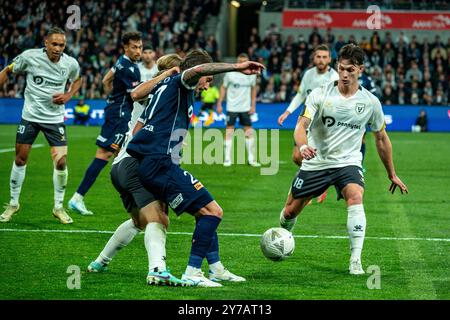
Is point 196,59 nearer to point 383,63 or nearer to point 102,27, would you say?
point 383,63

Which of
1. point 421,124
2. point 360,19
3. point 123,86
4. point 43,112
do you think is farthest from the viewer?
point 360,19

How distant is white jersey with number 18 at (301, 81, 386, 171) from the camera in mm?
8781

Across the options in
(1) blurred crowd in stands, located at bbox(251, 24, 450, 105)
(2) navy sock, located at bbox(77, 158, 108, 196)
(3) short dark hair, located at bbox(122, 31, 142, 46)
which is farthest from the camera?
(1) blurred crowd in stands, located at bbox(251, 24, 450, 105)

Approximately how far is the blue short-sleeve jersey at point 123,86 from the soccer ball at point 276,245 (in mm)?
4510

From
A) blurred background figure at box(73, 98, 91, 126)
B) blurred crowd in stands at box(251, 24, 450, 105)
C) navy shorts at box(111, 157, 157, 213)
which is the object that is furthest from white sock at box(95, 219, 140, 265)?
blurred crowd in stands at box(251, 24, 450, 105)

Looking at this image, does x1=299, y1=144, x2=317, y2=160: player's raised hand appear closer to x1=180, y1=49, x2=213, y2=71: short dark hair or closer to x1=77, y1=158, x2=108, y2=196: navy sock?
x1=180, y1=49, x2=213, y2=71: short dark hair

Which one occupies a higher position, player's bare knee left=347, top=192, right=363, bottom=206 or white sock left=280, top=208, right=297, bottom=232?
player's bare knee left=347, top=192, right=363, bottom=206

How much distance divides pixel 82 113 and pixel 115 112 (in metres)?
20.3

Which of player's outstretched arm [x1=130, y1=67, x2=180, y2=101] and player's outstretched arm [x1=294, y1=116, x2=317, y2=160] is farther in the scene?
player's outstretched arm [x1=294, y1=116, x2=317, y2=160]

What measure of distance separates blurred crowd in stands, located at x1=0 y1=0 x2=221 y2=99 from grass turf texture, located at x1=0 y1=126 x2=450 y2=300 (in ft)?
61.0

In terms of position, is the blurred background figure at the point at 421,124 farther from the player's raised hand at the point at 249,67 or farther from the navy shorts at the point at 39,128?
the player's raised hand at the point at 249,67

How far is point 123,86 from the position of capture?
12461 mm

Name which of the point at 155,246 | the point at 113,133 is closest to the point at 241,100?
the point at 113,133
